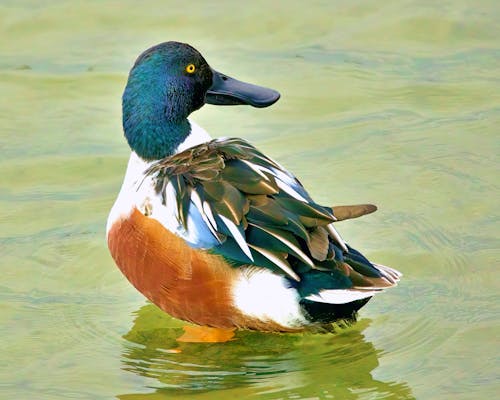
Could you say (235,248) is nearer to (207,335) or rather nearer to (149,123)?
(207,335)

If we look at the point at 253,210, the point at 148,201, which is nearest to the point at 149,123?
the point at 148,201

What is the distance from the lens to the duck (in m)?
5.15

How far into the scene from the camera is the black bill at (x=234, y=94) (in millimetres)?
6441

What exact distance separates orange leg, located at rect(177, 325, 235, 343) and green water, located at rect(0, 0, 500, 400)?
8 cm

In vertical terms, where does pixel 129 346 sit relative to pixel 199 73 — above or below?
below

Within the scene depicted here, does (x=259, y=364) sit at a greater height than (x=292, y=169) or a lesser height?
lesser

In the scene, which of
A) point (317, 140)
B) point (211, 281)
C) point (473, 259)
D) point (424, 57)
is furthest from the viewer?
point (424, 57)

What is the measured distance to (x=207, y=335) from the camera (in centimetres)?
558

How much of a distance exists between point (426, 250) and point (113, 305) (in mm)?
1672

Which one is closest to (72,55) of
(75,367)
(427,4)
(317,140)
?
(317,140)

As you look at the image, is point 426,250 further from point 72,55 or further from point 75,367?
point 72,55

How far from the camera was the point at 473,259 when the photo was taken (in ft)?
20.2

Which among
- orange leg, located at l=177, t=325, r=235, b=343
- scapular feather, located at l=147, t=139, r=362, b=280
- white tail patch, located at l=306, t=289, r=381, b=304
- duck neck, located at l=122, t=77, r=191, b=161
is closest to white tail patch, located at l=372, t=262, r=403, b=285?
scapular feather, located at l=147, t=139, r=362, b=280

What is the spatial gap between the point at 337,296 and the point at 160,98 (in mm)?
1620
